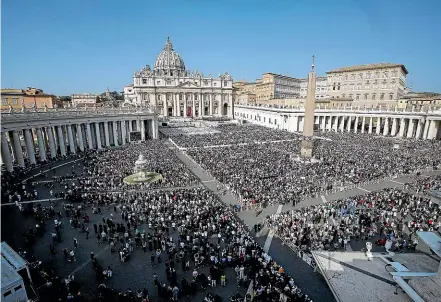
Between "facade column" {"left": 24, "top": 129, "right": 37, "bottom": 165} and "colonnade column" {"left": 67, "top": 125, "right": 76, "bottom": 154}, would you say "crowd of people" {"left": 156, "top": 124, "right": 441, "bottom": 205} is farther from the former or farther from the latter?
"facade column" {"left": 24, "top": 129, "right": 37, "bottom": 165}

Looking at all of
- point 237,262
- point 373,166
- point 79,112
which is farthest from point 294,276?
point 79,112

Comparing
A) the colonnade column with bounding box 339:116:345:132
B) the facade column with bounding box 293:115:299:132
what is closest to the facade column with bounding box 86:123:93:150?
the facade column with bounding box 293:115:299:132

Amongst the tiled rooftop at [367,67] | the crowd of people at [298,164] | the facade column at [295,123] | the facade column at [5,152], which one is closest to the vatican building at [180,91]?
the tiled rooftop at [367,67]

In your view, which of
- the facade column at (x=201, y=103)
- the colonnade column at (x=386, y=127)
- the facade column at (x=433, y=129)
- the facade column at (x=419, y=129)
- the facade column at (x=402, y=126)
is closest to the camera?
the facade column at (x=433, y=129)

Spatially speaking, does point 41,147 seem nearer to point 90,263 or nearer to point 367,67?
point 90,263

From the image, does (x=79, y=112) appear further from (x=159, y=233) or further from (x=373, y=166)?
(x=373, y=166)

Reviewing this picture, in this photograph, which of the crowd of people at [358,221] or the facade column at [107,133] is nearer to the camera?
the crowd of people at [358,221]

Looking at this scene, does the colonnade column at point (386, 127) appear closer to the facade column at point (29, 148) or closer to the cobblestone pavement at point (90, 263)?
the cobblestone pavement at point (90, 263)
